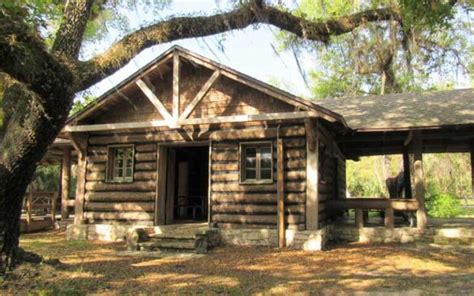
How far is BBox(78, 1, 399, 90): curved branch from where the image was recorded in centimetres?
739

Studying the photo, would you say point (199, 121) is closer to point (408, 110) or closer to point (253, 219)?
point (253, 219)

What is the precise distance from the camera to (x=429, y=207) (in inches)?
803

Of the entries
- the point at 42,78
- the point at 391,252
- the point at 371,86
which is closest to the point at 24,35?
the point at 42,78

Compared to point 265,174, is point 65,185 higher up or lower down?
lower down

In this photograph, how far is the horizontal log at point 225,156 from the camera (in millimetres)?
12427

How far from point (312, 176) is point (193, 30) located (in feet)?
17.9

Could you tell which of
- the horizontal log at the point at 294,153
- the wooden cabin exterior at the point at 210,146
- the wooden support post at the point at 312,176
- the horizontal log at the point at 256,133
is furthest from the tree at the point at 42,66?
the horizontal log at the point at 294,153

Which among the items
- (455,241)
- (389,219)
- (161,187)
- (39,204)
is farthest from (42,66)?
(39,204)

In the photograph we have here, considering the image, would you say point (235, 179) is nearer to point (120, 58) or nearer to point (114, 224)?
point (114, 224)

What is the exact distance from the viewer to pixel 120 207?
44.2 ft

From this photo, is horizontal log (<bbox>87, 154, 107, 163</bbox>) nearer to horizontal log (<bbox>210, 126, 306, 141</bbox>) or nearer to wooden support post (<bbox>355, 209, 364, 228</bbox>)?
horizontal log (<bbox>210, 126, 306, 141</bbox>)

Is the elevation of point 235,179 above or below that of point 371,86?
below

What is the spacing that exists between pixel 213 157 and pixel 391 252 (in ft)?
18.0

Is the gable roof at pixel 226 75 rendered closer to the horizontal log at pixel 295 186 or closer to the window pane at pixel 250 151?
the window pane at pixel 250 151
